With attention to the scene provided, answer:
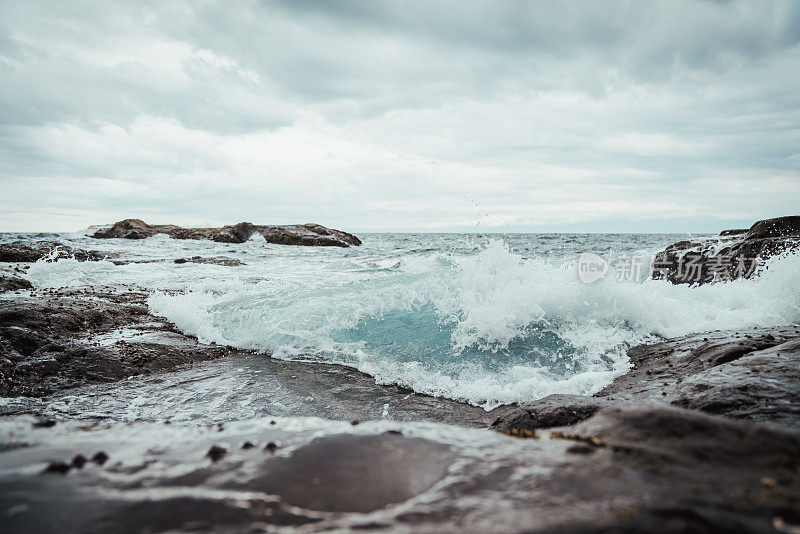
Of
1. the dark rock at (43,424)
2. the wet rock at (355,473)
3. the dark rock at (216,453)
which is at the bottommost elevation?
the dark rock at (43,424)

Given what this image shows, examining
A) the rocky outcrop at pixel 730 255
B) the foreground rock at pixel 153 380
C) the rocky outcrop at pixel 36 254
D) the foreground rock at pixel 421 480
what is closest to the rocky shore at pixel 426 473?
the foreground rock at pixel 421 480

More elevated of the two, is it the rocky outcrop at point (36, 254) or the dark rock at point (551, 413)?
the rocky outcrop at point (36, 254)

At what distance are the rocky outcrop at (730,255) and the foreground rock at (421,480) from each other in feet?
35.1

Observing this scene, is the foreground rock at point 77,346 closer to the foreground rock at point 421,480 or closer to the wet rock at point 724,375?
the foreground rock at point 421,480

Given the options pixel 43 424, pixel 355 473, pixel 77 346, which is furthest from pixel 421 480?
pixel 77 346

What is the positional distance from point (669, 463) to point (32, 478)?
2.76 meters

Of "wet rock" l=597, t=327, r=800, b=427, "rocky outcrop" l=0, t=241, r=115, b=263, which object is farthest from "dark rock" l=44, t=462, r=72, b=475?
"rocky outcrop" l=0, t=241, r=115, b=263

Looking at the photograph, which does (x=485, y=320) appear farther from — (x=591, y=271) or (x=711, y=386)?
(x=711, y=386)

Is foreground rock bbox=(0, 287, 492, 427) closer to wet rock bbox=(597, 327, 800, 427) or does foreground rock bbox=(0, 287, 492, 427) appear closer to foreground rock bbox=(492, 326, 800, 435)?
foreground rock bbox=(492, 326, 800, 435)

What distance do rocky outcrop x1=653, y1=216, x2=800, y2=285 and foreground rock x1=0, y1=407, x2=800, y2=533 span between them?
10.7 m

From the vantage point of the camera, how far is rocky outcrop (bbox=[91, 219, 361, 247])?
1457 inches

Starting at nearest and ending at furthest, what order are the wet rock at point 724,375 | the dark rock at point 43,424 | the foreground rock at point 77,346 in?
1. the dark rock at point 43,424
2. the wet rock at point 724,375
3. the foreground rock at point 77,346

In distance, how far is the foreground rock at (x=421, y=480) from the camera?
138cm

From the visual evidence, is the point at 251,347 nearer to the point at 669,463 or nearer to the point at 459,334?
the point at 459,334
